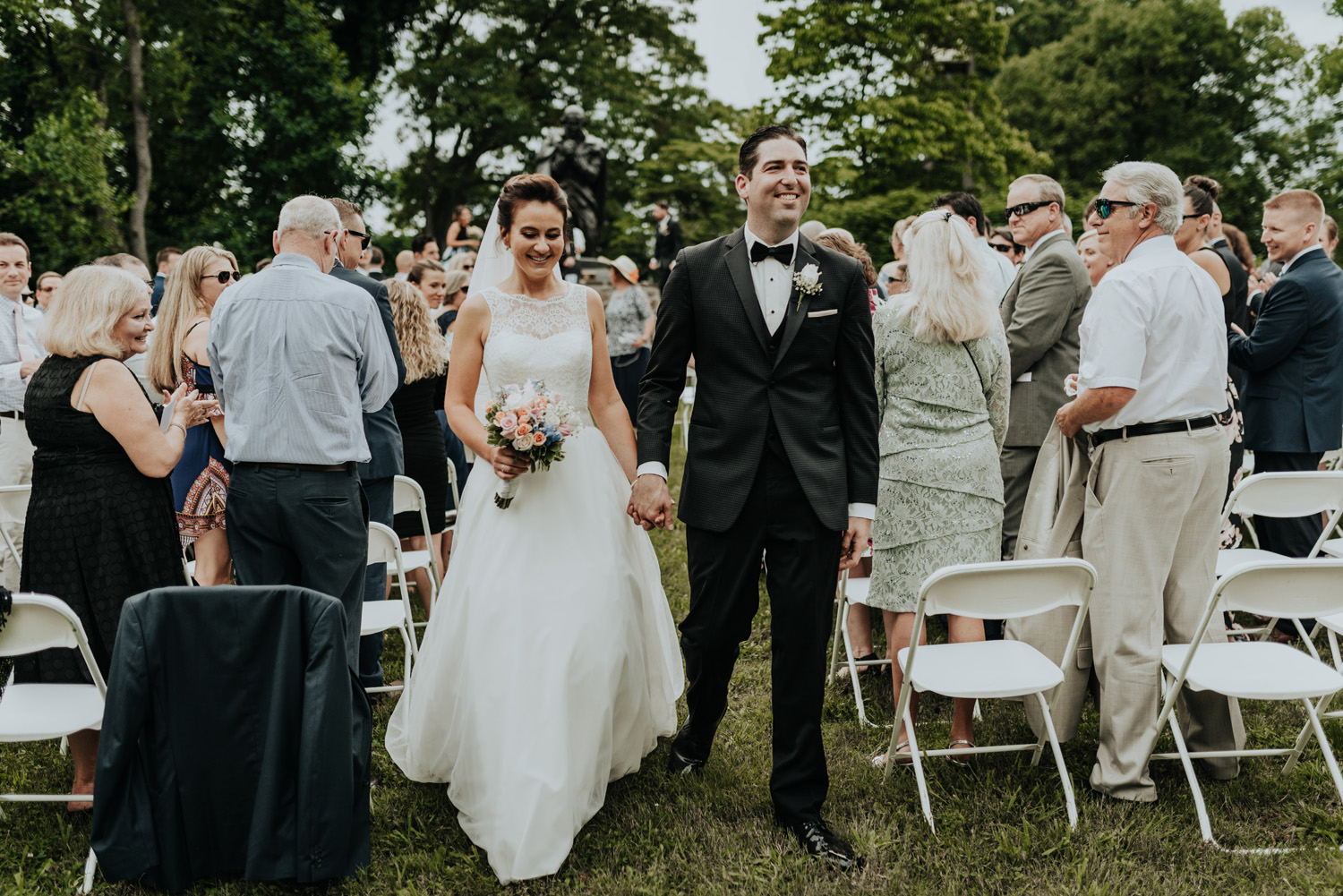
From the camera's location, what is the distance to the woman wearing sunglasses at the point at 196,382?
4359 millimetres

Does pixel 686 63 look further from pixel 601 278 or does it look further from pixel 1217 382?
pixel 1217 382

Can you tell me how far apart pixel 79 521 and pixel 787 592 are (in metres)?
2.65

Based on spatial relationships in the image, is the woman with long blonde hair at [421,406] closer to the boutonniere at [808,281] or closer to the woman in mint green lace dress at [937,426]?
the woman in mint green lace dress at [937,426]

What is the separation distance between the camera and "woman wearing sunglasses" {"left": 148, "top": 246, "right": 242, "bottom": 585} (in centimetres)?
436

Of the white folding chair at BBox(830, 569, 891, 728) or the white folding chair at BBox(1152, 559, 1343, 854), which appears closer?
the white folding chair at BBox(1152, 559, 1343, 854)

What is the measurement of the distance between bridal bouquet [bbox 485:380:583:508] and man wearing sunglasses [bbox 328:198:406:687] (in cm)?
164

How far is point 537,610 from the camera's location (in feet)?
11.1

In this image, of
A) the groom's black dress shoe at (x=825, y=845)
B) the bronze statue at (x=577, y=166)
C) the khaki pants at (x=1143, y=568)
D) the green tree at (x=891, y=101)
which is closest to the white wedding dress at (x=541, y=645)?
the groom's black dress shoe at (x=825, y=845)

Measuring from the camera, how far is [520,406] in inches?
126

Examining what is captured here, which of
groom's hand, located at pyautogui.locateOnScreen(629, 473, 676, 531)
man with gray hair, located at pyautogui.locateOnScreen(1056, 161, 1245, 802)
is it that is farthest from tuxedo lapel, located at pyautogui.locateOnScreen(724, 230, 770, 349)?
man with gray hair, located at pyautogui.locateOnScreen(1056, 161, 1245, 802)

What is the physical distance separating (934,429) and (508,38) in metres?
26.2

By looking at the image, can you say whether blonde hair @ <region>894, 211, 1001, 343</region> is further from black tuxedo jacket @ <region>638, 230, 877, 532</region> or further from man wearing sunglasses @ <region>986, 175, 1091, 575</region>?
man wearing sunglasses @ <region>986, 175, 1091, 575</region>

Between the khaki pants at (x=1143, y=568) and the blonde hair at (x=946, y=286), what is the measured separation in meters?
0.73

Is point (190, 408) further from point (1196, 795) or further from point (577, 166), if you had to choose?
point (577, 166)
